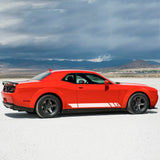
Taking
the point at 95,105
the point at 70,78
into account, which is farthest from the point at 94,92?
the point at 70,78

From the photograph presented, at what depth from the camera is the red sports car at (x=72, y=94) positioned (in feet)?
30.9

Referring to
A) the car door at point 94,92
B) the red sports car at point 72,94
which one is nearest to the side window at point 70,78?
the red sports car at point 72,94

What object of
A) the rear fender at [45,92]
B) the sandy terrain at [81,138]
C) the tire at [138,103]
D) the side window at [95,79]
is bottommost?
the sandy terrain at [81,138]

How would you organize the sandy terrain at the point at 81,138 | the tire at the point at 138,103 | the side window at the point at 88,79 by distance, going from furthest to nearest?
the tire at the point at 138,103, the side window at the point at 88,79, the sandy terrain at the point at 81,138

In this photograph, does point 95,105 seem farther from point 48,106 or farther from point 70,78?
point 48,106

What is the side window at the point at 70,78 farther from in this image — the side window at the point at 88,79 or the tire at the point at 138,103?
the tire at the point at 138,103

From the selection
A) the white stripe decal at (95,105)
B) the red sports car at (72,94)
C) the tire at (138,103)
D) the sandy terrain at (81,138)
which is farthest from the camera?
the tire at (138,103)

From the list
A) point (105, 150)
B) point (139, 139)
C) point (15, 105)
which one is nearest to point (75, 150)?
point (105, 150)

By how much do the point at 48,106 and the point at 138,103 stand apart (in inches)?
118

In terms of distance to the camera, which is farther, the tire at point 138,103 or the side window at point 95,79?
the tire at point 138,103

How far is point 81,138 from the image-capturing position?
6676mm

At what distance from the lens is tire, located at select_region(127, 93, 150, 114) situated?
10.2 meters

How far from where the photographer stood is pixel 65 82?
977cm

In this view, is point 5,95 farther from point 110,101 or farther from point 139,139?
point 139,139
